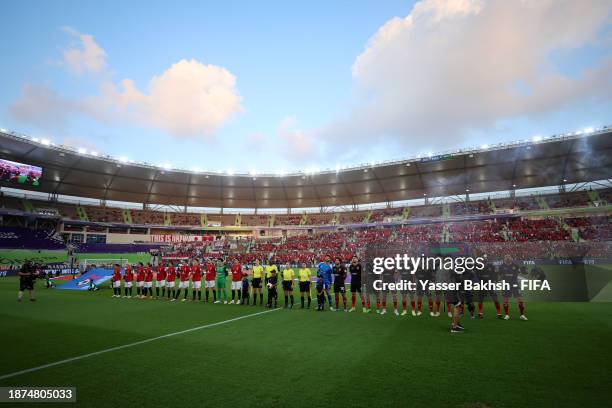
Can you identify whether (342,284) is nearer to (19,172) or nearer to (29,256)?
(29,256)

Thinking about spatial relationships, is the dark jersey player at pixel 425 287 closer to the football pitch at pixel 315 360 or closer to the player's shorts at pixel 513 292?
the football pitch at pixel 315 360

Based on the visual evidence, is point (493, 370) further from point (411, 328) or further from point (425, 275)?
point (425, 275)

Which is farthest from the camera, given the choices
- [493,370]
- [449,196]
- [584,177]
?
[449,196]

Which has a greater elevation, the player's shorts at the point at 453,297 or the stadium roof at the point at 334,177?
the stadium roof at the point at 334,177

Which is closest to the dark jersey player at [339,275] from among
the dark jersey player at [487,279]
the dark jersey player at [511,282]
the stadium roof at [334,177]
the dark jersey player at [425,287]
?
the dark jersey player at [425,287]

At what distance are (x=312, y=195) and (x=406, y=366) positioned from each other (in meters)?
49.3

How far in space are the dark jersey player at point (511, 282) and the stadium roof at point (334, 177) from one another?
31.2 metres

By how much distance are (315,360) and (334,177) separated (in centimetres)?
4309

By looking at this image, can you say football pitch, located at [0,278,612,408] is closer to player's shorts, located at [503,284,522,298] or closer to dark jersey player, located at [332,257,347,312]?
player's shorts, located at [503,284,522,298]

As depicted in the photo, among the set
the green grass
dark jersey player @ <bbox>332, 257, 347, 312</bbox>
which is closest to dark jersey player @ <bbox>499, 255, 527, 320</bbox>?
dark jersey player @ <bbox>332, 257, 347, 312</bbox>

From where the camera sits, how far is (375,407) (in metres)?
3.96

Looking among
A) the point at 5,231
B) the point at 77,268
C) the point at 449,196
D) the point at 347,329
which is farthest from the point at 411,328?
the point at 5,231

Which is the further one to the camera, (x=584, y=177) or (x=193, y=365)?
(x=584, y=177)

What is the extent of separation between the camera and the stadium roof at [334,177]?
118 ft
